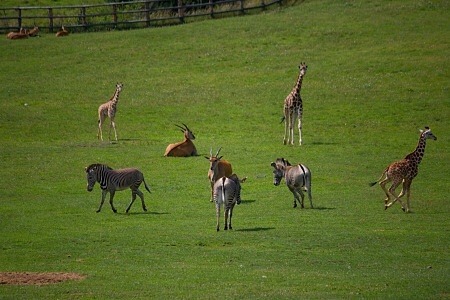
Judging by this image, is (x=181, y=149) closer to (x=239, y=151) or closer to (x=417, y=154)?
(x=239, y=151)

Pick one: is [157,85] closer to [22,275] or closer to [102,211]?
[102,211]

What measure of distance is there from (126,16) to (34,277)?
1805 inches

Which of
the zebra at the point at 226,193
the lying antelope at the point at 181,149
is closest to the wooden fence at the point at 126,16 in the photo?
the lying antelope at the point at 181,149

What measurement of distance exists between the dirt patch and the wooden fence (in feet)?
136

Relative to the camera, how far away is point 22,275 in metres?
15.9

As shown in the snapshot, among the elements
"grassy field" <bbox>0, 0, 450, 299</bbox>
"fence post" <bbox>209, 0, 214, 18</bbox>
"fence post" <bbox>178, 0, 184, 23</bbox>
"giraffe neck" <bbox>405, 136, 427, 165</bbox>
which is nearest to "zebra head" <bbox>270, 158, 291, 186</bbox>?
"grassy field" <bbox>0, 0, 450, 299</bbox>

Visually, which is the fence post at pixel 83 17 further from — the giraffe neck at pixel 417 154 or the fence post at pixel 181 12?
the giraffe neck at pixel 417 154

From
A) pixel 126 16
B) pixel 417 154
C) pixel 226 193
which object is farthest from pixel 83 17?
pixel 226 193

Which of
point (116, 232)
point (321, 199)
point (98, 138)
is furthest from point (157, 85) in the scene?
point (116, 232)

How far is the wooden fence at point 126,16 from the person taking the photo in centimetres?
5738

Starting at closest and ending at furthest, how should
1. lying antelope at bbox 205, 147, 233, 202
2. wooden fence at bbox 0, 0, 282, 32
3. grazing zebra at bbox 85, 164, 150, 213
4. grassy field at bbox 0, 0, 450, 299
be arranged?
grassy field at bbox 0, 0, 450, 299, grazing zebra at bbox 85, 164, 150, 213, lying antelope at bbox 205, 147, 233, 202, wooden fence at bbox 0, 0, 282, 32

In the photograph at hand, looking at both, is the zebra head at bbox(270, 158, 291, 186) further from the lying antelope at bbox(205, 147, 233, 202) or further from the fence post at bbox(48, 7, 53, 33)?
the fence post at bbox(48, 7, 53, 33)

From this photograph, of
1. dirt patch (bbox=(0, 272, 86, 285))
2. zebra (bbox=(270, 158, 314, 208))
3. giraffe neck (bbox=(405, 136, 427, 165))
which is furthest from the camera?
zebra (bbox=(270, 158, 314, 208))

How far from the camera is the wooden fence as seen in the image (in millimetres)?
57375
